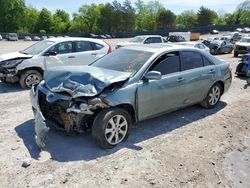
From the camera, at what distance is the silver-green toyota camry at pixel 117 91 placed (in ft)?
15.9

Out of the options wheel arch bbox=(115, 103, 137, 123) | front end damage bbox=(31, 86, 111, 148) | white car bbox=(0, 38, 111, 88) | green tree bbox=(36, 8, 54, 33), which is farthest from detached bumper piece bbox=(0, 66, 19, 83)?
green tree bbox=(36, 8, 54, 33)

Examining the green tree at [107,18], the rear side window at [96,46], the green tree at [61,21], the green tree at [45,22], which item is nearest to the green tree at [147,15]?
the green tree at [107,18]

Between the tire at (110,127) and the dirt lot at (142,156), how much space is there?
13 cm

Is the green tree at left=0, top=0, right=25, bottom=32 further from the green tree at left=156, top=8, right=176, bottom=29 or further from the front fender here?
the front fender

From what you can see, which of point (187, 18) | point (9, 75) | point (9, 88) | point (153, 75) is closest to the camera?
point (153, 75)

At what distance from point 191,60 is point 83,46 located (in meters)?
4.74

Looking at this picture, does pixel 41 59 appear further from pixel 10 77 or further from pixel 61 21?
pixel 61 21

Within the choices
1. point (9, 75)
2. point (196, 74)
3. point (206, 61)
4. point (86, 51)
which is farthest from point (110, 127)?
point (86, 51)

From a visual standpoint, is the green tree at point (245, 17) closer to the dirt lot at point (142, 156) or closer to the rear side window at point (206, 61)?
the rear side window at point (206, 61)

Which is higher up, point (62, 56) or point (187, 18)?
point (187, 18)

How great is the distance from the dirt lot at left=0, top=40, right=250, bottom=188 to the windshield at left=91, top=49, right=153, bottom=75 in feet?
3.91

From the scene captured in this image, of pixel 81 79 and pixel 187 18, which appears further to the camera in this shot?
pixel 187 18

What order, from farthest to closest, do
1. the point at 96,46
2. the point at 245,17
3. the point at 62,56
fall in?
the point at 245,17, the point at 96,46, the point at 62,56

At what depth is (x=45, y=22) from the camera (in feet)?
325
